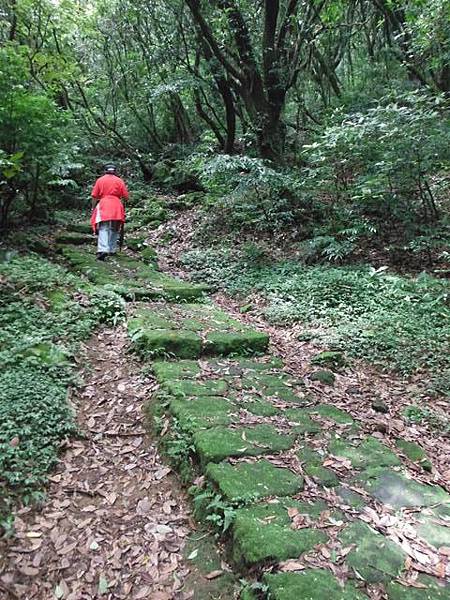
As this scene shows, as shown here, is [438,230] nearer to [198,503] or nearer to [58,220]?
[198,503]

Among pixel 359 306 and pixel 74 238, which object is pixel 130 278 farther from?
pixel 359 306

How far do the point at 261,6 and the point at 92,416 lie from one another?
40.2ft

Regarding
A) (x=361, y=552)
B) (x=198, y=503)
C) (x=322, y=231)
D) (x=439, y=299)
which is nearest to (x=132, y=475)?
(x=198, y=503)

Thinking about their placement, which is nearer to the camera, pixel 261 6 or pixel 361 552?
pixel 361 552

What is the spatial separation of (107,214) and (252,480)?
254 inches

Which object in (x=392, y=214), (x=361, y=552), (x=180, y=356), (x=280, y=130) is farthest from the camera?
(x=280, y=130)

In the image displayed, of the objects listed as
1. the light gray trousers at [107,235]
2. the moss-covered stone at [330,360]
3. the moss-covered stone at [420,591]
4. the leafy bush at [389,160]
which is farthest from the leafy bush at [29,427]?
the leafy bush at [389,160]

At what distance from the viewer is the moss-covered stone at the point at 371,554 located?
2.67 metres

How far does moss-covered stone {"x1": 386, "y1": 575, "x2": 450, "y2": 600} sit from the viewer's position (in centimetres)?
254

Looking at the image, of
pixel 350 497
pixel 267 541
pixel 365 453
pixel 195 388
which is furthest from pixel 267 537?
pixel 195 388

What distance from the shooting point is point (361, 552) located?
2.80 meters

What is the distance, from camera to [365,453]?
154 inches

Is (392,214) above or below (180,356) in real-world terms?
above

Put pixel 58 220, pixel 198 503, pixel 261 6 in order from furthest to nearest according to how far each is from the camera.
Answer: pixel 261 6, pixel 58 220, pixel 198 503
